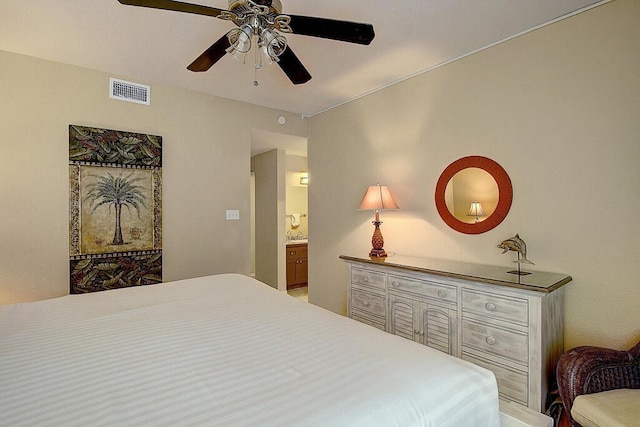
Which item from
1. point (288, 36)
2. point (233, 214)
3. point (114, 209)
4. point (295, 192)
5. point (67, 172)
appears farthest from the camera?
point (295, 192)

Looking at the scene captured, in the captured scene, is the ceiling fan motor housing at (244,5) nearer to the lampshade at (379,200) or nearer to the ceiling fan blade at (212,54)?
the ceiling fan blade at (212,54)

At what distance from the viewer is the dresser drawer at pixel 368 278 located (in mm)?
2639

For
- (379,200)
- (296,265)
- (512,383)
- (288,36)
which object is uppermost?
(288,36)

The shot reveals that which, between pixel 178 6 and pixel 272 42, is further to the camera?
pixel 272 42

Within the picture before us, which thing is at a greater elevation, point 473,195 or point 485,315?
point 473,195

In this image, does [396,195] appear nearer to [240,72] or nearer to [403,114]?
[403,114]

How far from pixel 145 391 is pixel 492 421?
109 centimetres

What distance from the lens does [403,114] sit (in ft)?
9.89

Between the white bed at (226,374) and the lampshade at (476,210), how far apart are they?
156 centimetres

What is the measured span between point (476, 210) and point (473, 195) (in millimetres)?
121

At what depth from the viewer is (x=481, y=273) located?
6.88 feet

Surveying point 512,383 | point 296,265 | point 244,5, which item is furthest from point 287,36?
point 296,265

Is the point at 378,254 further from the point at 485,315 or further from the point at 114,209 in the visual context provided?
the point at 114,209

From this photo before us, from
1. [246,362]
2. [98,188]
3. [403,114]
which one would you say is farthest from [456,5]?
[98,188]
